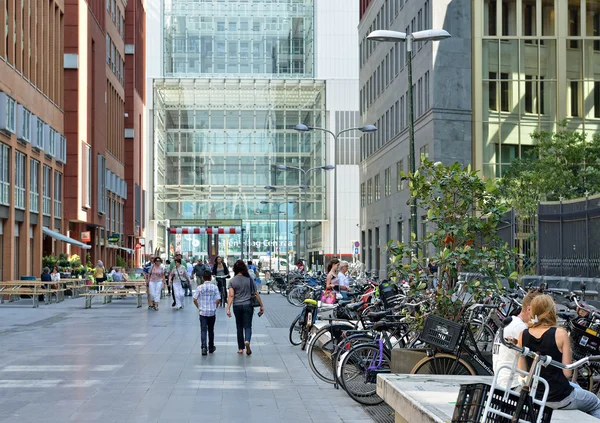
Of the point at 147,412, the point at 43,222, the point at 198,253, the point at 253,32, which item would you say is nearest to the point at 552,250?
the point at 147,412

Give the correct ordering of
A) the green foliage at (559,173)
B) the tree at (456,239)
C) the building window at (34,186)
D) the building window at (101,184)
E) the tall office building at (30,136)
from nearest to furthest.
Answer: the tree at (456,239) < the green foliage at (559,173) < the tall office building at (30,136) < the building window at (34,186) < the building window at (101,184)

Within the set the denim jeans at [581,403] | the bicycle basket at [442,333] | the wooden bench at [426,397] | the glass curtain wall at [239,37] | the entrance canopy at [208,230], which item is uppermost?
the glass curtain wall at [239,37]

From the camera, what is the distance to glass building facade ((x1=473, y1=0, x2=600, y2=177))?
178 feet

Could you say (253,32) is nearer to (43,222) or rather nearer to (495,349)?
(43,222)

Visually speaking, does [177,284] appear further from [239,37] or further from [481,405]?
[239,37]

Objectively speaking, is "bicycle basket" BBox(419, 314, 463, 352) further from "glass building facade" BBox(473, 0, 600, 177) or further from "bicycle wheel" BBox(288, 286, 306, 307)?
"glass building facade" BBox(473, 0, 600, 177)

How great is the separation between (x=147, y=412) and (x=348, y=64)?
101461mm

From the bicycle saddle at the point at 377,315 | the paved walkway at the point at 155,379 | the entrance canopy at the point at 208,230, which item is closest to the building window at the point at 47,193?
the paved walkway at the point at 155,379

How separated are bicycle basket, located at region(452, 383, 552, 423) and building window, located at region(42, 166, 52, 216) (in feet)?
156

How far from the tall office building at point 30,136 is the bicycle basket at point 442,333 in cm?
3381

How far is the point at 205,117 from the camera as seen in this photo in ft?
363

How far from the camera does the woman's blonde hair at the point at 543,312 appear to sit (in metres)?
7.94

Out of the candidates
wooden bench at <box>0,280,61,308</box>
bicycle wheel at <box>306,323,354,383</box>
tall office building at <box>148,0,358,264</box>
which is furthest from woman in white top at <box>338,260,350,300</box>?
tall office building at <box>148,0,358,264</box>

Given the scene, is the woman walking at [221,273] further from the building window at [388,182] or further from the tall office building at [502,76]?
the building window at [388,182]
